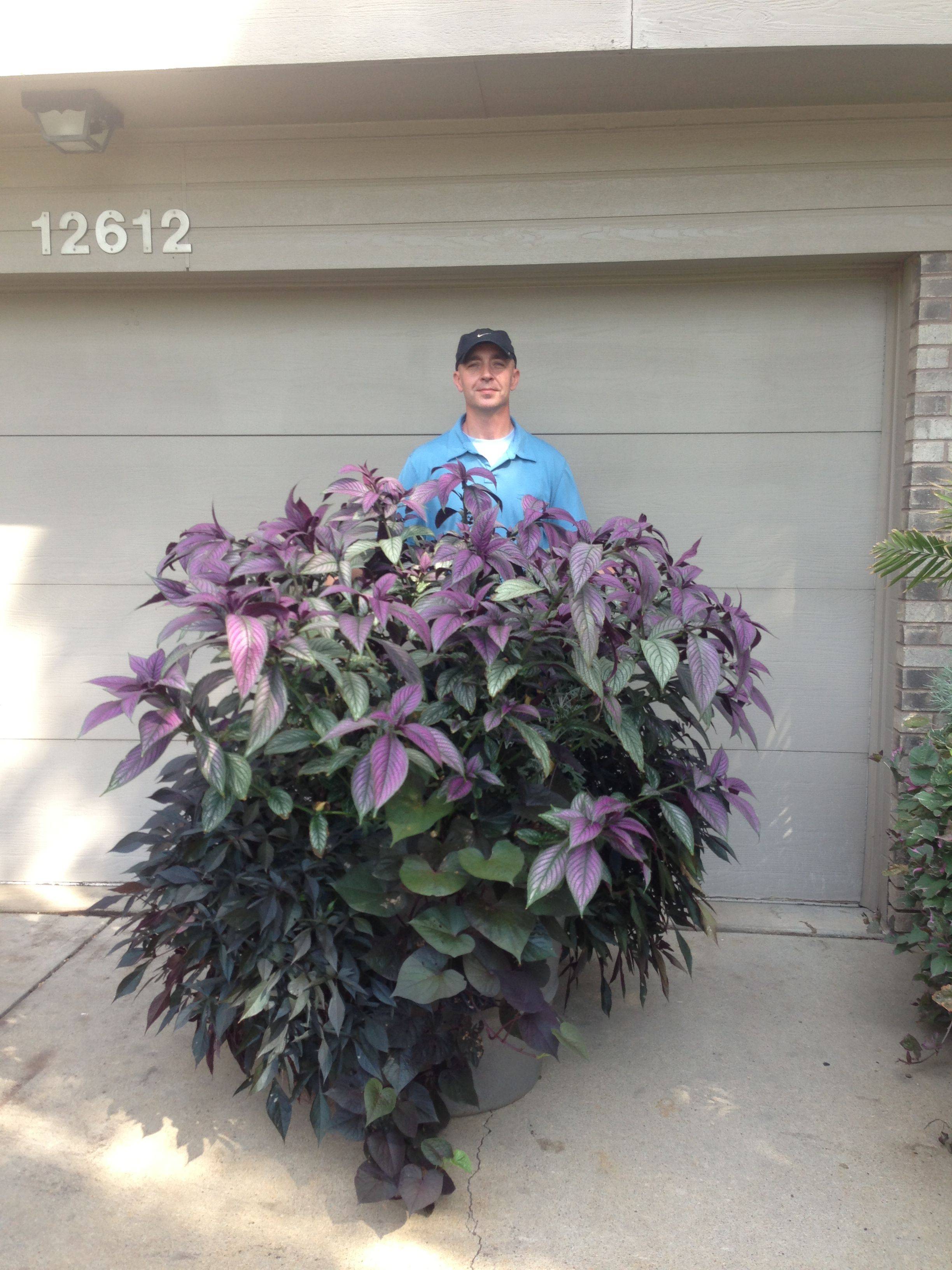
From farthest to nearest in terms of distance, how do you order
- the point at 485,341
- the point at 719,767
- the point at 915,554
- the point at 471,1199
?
the point at 485,341
the point at 915,554
the point at 719,767
the point at 471,1199

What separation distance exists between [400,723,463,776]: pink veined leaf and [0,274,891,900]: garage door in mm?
1799

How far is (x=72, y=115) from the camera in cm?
289

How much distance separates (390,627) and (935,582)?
1.90m

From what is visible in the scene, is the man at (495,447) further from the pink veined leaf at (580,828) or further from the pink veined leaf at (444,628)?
the pink veined leaf at (580,828)

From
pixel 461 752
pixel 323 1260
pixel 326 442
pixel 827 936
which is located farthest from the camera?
pixel 326 442

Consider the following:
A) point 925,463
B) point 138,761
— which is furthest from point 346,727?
point 925,463

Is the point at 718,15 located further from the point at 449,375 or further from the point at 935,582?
the point at 935,582

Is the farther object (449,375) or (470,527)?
(449,375)

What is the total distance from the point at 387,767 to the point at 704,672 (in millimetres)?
602

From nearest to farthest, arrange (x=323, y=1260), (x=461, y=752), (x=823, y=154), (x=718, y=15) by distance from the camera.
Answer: (x=323, y=1260) < (x=461, y=752) < (x=718, y=15) < (x=823, y=154)

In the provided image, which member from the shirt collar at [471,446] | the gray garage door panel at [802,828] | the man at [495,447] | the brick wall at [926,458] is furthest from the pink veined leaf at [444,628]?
the gray garage door panel at [802,828]

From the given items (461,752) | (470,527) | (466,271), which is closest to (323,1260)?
(461,752)

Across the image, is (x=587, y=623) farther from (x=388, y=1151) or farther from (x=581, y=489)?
(x=581, y=489)

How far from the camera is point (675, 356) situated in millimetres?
3256
